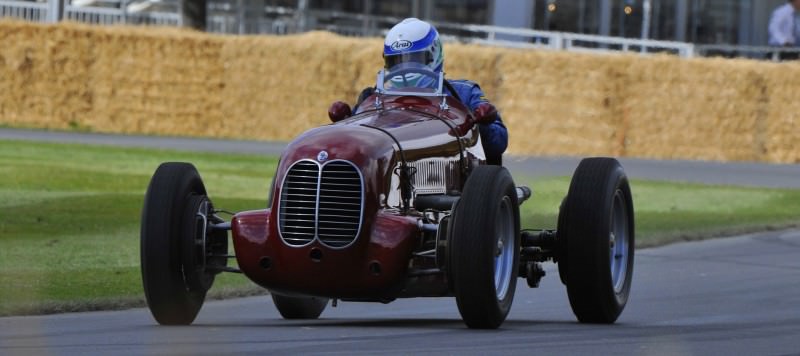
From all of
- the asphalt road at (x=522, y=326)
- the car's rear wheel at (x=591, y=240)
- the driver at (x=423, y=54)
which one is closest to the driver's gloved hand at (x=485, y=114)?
the driver at (x=423, y=54)

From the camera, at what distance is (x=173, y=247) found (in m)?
8.38

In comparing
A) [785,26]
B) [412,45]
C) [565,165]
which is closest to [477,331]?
[412,45]

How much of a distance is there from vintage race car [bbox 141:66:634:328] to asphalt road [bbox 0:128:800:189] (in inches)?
555

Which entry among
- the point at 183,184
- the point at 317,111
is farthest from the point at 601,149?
the point at 183,184

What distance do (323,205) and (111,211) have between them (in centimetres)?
914

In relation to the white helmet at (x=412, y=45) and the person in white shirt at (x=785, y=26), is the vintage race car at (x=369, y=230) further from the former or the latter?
the person in white shirt at (x=785, y=26)

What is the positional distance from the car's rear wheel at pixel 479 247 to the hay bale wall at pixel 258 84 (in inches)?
809

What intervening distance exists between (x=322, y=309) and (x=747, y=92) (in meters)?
19.7

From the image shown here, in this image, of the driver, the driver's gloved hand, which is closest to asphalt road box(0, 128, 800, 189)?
the driver

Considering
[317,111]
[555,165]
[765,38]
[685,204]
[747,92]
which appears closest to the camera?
[685,204]

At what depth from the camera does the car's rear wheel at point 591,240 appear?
9008 mm

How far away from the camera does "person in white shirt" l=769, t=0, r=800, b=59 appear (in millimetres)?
29500

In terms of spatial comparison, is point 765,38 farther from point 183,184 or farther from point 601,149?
point 183,184

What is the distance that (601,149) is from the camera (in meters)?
28.8
